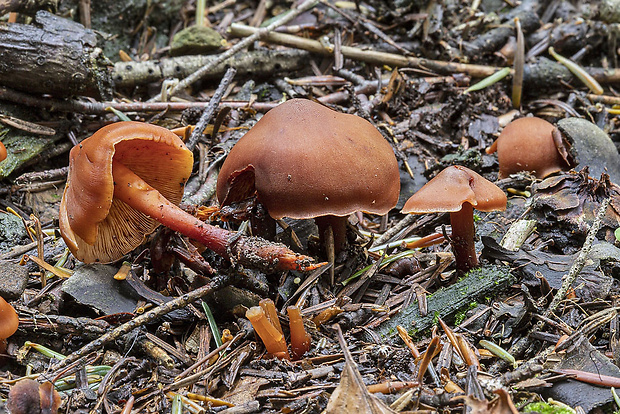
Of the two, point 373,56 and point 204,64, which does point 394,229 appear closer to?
point 373,56

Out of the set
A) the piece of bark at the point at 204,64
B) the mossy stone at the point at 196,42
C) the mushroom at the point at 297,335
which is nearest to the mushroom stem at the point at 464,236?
the mushroom at the point at 297,335

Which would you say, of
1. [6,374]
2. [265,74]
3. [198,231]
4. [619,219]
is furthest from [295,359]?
[265,74]

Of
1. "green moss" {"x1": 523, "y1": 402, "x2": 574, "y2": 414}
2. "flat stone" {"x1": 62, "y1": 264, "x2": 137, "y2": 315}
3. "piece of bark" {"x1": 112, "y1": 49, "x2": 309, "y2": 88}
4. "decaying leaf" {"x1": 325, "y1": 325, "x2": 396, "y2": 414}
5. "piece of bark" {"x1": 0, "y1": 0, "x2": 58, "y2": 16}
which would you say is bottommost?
"flat stone" {"x1": 62, "y1": 264, "x2": 137, "y2": 315}

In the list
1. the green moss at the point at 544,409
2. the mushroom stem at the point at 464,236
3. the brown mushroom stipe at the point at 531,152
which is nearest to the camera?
the green moss at the point at 544,409

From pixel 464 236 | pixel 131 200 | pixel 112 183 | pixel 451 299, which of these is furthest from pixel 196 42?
pixel 451 299

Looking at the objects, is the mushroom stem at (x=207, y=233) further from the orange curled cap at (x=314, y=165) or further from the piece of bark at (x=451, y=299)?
the piece of bark at (x=451, y=299)

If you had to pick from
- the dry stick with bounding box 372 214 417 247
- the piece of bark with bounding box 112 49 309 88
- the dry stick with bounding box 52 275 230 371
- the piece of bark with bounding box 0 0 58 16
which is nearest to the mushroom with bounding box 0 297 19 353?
the dry stick with bounding box 52 275 230 371

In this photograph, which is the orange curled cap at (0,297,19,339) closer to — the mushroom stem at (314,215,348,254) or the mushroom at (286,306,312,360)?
the mushroom at (286,306,312,360)
